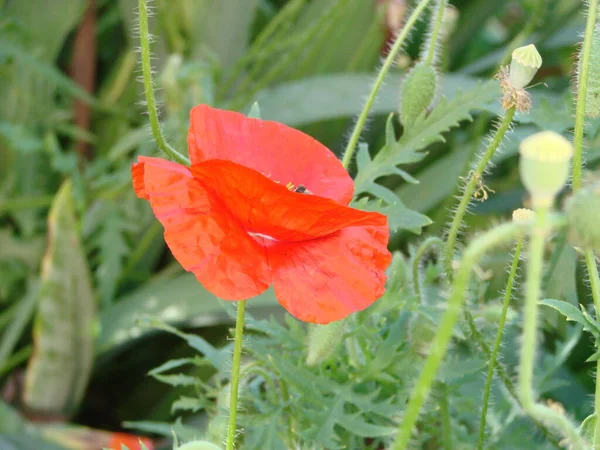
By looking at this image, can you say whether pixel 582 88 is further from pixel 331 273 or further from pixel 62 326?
pixel 62 326

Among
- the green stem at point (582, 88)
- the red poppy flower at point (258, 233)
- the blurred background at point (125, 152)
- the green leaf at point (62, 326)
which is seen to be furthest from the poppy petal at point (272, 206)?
the green leaf at point (62, 326)

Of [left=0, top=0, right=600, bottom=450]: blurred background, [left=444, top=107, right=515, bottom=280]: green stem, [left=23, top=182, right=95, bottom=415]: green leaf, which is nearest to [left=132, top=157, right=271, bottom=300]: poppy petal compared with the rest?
[left=444, top=107, right=515, bottom=280]: green stem

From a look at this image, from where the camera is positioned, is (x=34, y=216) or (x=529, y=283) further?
(x=34, y=216)

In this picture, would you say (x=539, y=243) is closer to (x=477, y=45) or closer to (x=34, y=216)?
(x=34, y=216)

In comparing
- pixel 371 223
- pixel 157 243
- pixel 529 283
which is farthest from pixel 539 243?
pixel 157 243

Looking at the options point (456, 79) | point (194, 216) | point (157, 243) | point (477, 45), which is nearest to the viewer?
point (194, 216)

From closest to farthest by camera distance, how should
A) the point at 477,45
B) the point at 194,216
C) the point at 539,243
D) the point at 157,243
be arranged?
the point at 539,243, the point at 194,216, the point at 157,243, the point at 477,45

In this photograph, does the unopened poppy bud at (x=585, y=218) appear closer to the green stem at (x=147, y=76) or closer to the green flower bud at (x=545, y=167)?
the green flower bud at (x=545, y=167)
